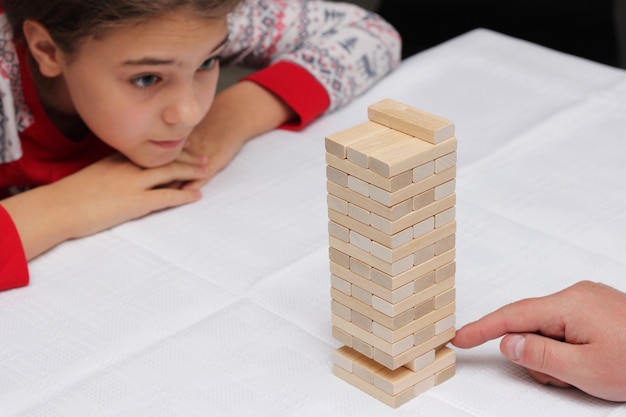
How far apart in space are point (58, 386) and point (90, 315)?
103mm

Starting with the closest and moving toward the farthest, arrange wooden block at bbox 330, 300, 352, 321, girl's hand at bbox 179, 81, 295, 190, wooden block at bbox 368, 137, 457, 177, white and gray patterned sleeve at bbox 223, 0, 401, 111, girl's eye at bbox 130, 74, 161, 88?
wooden block at bbox 368, 137, 457, 177 → wooden block at bbox 330, 300, 352, 321 → girl's eye at bbox 130, 74, 161, 88 → girl's hand at bbox 179, 81, 295, 190 → white and gray patterned sleeve at bbox 223, 0, 401, 111

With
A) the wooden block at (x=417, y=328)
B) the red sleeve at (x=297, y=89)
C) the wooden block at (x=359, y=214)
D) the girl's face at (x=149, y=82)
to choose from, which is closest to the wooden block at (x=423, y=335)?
the wooden block at (x=417, y=328)

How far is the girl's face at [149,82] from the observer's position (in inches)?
42.8

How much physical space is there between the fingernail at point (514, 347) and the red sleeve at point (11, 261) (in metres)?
0.47

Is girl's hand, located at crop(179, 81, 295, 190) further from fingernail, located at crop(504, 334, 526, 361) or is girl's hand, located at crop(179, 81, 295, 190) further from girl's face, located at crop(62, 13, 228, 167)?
fingernail, located at crop(504, 334, 526, 361)

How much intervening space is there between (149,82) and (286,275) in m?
0.27

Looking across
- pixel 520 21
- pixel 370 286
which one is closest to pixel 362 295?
pixel 370 286

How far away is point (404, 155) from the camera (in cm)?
77

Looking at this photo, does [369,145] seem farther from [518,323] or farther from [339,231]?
[518,323]

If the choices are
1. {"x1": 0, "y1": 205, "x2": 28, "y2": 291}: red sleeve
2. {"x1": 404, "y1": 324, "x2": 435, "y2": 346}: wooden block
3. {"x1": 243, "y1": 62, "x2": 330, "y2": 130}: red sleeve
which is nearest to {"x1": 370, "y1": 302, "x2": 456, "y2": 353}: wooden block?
{"x1": 404, "y1": 324, "x2": 435, "y2": 346}: wooden block

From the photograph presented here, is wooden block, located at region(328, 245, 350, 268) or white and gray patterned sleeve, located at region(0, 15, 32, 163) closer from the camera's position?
wooden block, located at region(328, 245, 350, 268)

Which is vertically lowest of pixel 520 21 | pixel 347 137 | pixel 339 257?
pixel 520 21

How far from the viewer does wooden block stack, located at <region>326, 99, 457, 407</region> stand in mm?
780

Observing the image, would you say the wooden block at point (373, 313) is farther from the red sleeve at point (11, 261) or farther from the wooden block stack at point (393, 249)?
the red sleeve at point (11, 261)
